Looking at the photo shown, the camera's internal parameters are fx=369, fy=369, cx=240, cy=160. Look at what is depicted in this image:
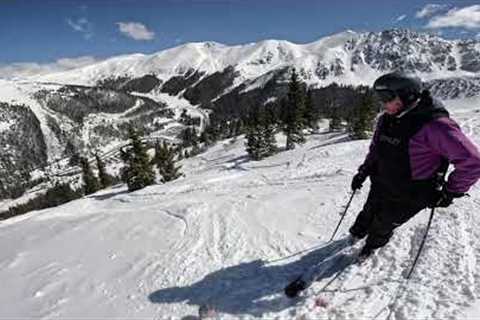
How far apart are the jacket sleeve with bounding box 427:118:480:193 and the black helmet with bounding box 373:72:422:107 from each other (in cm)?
47

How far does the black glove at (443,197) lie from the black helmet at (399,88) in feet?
4.07

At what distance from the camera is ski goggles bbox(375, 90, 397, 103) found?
4.86 metres

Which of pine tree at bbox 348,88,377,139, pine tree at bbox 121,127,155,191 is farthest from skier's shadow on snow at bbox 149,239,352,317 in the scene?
pine tree at bbox 348,88,377,139

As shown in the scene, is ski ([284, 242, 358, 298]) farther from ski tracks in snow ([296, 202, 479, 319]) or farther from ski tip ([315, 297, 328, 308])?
ski tip ([315, 297, 328, 308])

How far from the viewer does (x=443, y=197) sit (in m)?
4.84

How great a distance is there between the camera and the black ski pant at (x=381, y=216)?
5.30 meters

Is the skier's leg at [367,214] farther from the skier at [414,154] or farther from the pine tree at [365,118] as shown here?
the pine tree at [365,118]

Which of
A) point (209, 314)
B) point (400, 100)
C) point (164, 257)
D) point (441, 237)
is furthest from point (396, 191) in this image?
point (164, 257)

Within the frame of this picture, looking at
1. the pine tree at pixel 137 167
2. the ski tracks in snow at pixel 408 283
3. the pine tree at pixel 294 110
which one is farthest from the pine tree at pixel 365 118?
the ski tracks in snow at pixel 408 283

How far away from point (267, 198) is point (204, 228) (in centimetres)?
293

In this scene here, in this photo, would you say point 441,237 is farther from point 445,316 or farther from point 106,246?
point 106,246

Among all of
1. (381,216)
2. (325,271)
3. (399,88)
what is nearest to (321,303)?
(325,271)

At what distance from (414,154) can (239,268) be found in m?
Answer: 3.54

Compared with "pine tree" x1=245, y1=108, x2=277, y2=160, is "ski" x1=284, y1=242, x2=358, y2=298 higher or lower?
higher
